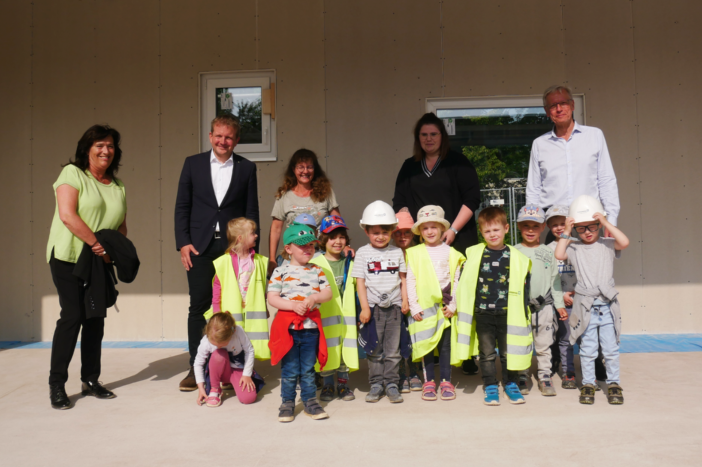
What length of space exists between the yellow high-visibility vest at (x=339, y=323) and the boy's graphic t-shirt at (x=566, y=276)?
1381 millimetres

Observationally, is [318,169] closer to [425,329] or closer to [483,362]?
[425,329]

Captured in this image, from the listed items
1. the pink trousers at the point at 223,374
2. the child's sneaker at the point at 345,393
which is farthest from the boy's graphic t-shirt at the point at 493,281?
the pink trousers at the point at 223,374

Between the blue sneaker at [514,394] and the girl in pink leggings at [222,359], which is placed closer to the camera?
the blue sneaker at [514,394]

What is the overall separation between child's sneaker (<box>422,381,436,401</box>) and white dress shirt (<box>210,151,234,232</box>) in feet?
6.10

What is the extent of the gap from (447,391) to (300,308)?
1100 millimetres

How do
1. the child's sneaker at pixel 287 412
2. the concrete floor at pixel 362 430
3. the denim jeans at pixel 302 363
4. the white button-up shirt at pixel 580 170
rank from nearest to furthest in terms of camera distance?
1. the concrete floor at pixel 362 430
2. the child's sneaker at pixel 287 412
3. the denim jeans at pixel 302 363
4. the white button-up shirt at pixel 580 170

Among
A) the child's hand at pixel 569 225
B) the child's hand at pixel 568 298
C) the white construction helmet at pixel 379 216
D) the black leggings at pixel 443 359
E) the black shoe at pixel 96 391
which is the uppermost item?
the white construction helmet at pixel 379 216

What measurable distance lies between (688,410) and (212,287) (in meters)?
3.01

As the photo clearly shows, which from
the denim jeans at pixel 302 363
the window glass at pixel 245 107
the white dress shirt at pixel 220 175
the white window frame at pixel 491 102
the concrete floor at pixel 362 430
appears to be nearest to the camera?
the concrete floor at pixel 362 430

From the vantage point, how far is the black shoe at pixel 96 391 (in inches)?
143

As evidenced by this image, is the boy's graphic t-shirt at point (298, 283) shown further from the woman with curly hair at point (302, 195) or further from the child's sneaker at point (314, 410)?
the woman with curly hair at point (302, 195)

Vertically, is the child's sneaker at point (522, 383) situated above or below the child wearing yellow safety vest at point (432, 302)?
below

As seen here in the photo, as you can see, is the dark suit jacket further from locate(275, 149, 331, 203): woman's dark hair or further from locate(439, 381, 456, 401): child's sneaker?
locate(439, 381, 456, 401): child's sneaker

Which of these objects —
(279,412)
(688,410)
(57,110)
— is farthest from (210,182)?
(688,410)
